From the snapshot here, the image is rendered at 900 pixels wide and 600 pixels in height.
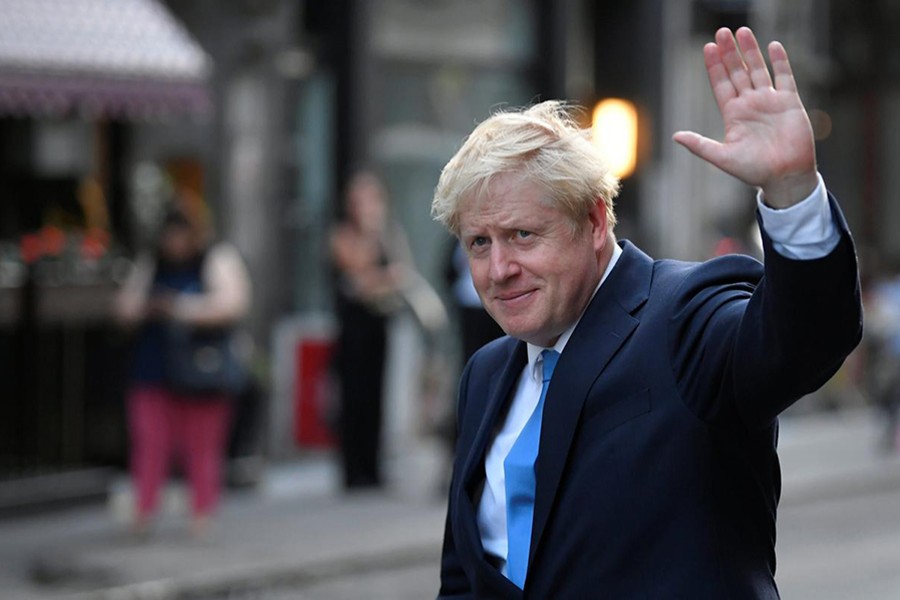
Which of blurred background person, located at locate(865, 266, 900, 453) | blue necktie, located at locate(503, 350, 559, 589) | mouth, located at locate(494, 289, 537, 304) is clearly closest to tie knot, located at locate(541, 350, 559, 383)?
blue necktie, located at locate(503, 350, 559, 589)

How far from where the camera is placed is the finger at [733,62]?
2551 millimetres

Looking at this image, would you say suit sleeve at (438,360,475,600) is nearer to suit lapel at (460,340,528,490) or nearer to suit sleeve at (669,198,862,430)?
suit lapel at (460,340,528,490)

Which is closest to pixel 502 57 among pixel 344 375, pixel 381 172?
pixel 381 172

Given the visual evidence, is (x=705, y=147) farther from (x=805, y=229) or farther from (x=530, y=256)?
(x=530, y=256)

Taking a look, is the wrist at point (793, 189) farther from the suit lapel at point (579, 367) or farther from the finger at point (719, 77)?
the suit lapel at point (579, 367)

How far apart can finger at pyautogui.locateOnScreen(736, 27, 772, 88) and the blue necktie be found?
66cm

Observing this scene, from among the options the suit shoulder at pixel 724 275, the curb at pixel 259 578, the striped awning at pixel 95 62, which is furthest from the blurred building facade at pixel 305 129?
the suit shoulder at pixel 724 275

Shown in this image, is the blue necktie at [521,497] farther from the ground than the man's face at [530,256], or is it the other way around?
the man's face at [530,256]

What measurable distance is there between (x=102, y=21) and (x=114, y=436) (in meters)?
2.94

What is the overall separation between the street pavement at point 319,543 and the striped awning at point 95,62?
2.55m

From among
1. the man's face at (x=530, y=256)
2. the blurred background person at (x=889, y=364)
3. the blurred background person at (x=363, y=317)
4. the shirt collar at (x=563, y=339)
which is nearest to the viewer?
the man's face at (x=530, y=256)

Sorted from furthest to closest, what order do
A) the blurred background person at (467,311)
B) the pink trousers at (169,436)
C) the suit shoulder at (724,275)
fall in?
the blurred background person at (467,311) → the pink trousers at (169,436) → the suit shoulder at (724,275)

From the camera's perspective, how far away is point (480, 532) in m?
3.03

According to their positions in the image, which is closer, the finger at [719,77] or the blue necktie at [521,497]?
the finger at [719,77]
